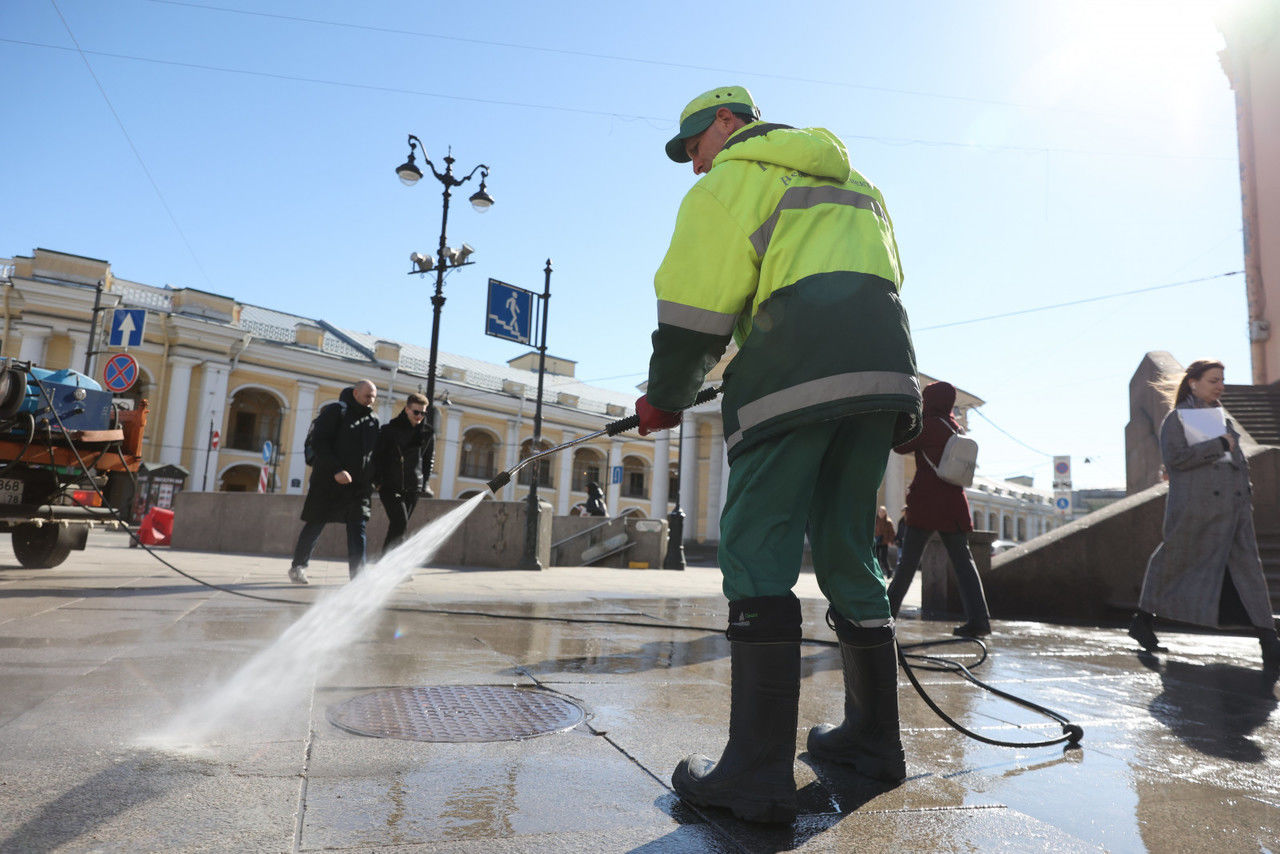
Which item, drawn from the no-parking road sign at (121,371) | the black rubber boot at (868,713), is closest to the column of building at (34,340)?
the no-parking road sign at (121,371)

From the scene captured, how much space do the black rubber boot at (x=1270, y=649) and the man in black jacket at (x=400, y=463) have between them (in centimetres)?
620

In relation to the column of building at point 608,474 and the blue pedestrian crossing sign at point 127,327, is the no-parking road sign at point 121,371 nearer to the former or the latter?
the blue pedestrian crossing sign at point 127,327

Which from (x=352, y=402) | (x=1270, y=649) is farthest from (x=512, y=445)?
(x=1270, y=649)

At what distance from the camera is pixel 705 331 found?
1.87 meters

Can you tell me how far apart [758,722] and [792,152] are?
1364mm

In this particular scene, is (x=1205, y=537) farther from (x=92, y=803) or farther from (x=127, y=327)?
(x=127, y=327)

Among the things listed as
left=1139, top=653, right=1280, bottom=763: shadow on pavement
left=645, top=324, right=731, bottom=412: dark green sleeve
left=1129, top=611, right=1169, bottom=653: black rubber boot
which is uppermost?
left=645, top=324, right=731, bottom=412: dark green sleeve

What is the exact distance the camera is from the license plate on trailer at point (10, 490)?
574 centimetres

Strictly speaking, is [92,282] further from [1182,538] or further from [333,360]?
[1182,538]

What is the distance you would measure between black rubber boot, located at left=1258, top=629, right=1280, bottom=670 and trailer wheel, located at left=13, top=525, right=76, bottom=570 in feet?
27.5

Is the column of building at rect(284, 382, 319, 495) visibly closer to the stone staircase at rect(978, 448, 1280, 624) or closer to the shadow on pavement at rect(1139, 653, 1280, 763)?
the stone staircase at rect(978, 448, 1280, 624)

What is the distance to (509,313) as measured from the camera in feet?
47.4

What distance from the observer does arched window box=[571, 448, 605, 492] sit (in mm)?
53656

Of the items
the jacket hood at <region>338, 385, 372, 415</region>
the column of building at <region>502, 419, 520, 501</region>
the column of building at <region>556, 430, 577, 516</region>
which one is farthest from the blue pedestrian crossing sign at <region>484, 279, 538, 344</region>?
the column of building at <region>556, 430, 577, 516</region>
